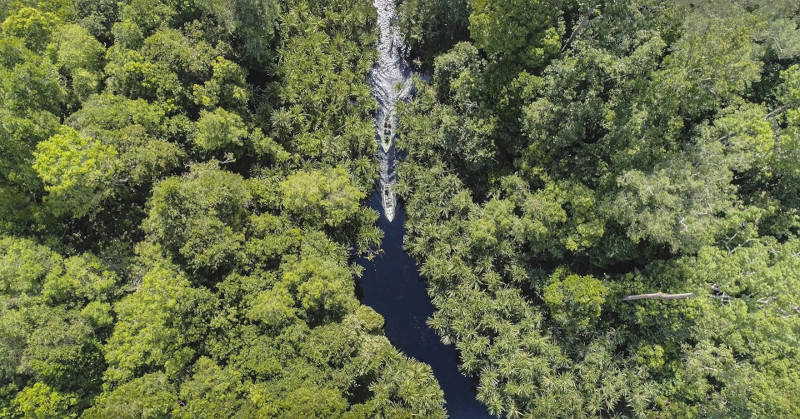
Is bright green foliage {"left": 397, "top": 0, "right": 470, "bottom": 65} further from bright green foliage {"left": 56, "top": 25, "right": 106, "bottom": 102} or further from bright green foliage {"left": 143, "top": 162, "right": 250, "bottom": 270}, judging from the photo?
bright green foliage {"left": 56, "top": 25, "right": 106, "bottom": 102}

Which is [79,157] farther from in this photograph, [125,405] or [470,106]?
[470,106]

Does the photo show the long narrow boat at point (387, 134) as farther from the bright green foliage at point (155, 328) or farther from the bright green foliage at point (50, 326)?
the bright green foliage at point (50, 326)

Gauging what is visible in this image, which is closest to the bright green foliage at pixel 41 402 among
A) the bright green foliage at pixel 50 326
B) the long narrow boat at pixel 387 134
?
the bright green foliage at pixel 50 326

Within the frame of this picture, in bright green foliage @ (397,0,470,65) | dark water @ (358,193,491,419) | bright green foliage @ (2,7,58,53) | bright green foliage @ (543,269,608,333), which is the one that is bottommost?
dark water @ (358,193,491,419)

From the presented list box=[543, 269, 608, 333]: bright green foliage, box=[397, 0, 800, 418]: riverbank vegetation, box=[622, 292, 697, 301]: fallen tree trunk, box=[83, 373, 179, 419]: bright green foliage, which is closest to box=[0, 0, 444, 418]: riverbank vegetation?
box=[83, 373, 179, 419]: bright green foliage

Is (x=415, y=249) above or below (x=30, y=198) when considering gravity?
below

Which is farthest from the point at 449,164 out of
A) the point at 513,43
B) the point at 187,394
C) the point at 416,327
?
the point at 187,394
